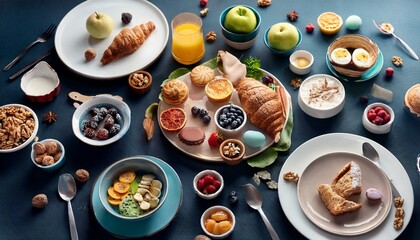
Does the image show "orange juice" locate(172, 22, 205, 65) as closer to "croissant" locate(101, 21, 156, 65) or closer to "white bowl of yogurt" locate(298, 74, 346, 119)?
"croissant" locate(101, 21, 156, 65)

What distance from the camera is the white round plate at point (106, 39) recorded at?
6.89 feet

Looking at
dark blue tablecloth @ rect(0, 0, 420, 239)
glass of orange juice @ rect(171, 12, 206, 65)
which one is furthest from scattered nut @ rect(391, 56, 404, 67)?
glass of orange juice @ rect(171, 12, 206, 65)

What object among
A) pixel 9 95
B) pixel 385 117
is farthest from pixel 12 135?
pixel 385 117

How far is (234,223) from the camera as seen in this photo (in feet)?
5.48

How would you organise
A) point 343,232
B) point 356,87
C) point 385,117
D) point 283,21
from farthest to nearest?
point 283,21, point 356,87, point 385,117, point 343,232

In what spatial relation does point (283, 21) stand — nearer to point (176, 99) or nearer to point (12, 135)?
point (176, 99)

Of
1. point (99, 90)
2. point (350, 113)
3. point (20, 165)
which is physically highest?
point (350, 113)

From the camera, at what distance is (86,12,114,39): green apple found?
215 centimetres

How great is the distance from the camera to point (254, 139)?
1829mm

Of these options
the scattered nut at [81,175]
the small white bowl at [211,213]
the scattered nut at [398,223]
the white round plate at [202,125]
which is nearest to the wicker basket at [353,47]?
the white round plate at [202,125]

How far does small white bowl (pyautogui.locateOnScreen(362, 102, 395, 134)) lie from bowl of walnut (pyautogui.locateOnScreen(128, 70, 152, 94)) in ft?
2.63

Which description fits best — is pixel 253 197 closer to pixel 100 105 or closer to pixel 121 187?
pixel 121 187

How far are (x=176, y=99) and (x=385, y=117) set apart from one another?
2.44 ft

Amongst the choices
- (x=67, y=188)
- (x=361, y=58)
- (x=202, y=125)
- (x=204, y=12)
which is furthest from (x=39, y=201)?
(x=361, y=58)
